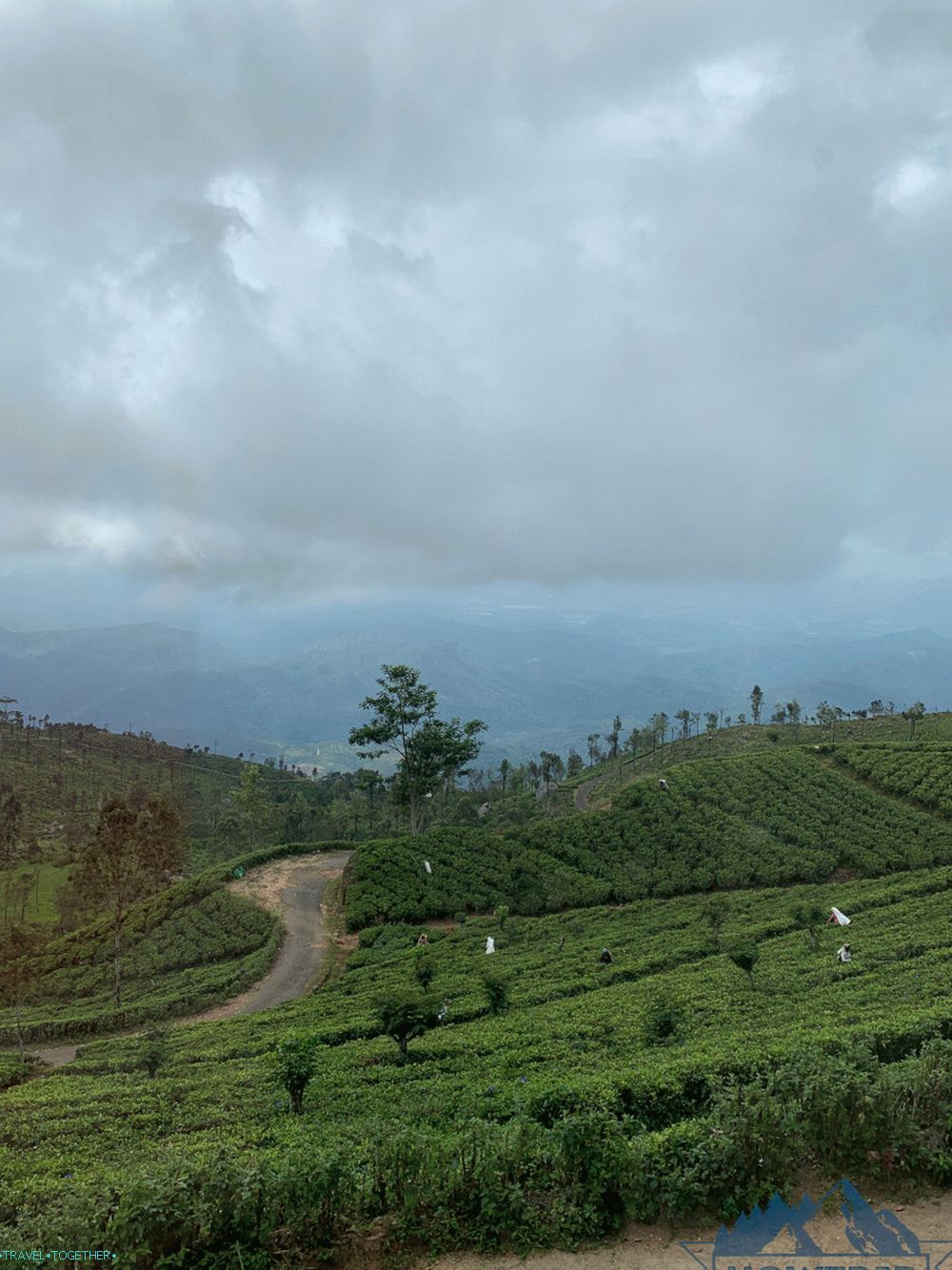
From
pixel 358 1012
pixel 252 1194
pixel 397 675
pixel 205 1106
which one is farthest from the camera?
Result: pixel 397 675

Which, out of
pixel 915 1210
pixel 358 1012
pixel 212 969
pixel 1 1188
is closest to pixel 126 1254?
pixel 1 1188

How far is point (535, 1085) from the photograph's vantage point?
10.9m

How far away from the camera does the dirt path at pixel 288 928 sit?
24.8 meters

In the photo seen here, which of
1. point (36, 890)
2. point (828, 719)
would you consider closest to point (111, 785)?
point (36, 890)

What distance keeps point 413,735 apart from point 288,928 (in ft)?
57.3

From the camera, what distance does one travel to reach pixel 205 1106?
42.8ft

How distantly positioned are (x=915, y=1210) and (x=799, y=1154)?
1.14m

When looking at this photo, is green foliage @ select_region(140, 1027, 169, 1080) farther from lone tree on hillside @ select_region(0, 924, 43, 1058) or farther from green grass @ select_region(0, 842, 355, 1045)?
green grass @ select_region(0, 842, 355, 1045)

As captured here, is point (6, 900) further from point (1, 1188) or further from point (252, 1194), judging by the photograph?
point (252, 1194)

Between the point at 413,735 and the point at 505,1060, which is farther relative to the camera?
the point at 413,735

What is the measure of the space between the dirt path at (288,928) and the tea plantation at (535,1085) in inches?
87.5

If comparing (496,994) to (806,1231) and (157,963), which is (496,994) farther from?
(157,963)

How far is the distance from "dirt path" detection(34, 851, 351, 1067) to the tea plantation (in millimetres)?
2222

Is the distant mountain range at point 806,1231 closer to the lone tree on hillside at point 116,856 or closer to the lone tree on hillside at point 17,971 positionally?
the lone tree on hillside at point 17,971
